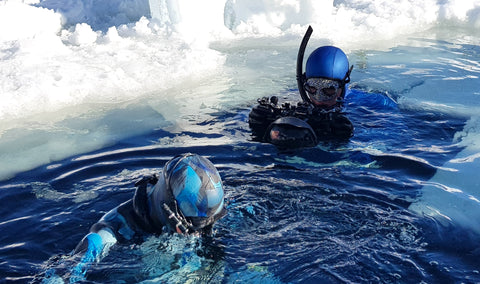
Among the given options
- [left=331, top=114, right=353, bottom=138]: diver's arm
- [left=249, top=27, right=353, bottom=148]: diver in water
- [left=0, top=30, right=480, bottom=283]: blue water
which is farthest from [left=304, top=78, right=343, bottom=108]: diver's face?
[left=0, top=30, right=480, bottom=283]: blue water

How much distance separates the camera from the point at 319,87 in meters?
5.62

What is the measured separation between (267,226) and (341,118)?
1856 millimetres

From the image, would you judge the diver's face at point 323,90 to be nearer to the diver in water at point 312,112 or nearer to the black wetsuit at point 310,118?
the diver in water at point 312,112

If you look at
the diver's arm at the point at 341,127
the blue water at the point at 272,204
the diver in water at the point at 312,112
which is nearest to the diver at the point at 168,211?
the blue water at the point at 272,204

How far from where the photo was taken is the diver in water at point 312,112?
4.96 m

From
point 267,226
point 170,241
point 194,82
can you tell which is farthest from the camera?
point 194,82

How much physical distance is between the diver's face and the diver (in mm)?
2815

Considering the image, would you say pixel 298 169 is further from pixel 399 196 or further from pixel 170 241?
pixel 170 241

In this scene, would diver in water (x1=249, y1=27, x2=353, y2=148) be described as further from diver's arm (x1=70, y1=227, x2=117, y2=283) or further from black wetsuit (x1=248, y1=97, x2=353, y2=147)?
diver's arm (x1=70, y1=227, x2=117, y2=283)

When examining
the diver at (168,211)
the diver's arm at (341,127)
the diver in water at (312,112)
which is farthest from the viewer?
the diver's arm at (341,127)

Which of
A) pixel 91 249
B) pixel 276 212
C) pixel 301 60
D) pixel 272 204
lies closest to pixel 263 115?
pixel 301 60

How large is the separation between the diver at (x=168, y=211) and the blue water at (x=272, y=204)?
10cm

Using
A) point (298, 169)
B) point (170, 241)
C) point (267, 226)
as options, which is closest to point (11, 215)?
point (170, 241)

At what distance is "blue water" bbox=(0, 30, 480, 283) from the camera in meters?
3.28
